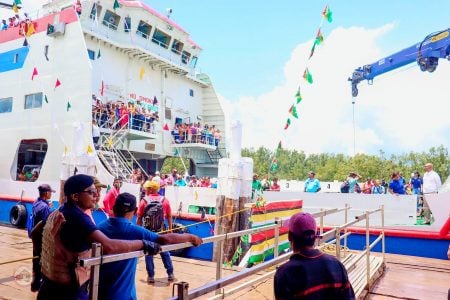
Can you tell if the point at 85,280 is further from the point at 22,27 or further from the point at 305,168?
the point at 305,168

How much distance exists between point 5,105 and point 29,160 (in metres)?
3.06

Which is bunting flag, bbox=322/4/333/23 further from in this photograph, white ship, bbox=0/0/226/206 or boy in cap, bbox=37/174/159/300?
boy in cap, bbox=37/174/159/300

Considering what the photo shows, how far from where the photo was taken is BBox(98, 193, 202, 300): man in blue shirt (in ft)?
7.96

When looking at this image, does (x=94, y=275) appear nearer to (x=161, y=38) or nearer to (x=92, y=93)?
(x=92, y=93)

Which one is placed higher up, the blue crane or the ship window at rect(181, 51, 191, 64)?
the ship window at rect(181, 51, 191, 64)

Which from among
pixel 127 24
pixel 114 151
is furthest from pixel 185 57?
pixel 114 151

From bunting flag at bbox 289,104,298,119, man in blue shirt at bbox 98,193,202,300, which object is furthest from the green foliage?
man in blue shirt at bbox 98,193,202,300

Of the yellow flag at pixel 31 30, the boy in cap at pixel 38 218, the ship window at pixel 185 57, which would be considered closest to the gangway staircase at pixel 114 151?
the yellow flag at pixel 31 30

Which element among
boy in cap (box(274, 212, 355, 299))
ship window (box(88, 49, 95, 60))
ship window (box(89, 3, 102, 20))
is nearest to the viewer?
boy in cap (box(274, 212, 355, 299))

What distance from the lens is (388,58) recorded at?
11562mm

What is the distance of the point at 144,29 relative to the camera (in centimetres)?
1619

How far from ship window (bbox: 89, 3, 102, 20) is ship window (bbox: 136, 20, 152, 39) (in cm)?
179

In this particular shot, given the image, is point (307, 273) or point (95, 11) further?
point (95, 11)

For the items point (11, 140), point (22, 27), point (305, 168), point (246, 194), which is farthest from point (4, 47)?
point (305, 168)
